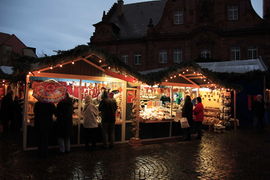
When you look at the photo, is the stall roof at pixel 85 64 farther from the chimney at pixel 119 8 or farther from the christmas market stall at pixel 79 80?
the chimney at pixel 119 8

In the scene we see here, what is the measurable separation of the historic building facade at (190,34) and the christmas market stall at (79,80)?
16.2 metres

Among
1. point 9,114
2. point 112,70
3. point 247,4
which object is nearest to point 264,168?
point 112,70

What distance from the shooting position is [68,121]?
700 centimetres

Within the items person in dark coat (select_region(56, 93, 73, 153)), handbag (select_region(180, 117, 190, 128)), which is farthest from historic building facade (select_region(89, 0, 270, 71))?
person in dark coat (select_region(56, 93, 73, 153))

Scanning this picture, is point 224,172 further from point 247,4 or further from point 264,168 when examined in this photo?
point 247,4

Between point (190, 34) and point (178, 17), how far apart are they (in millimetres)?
2654

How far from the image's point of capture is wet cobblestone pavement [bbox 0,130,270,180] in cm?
521

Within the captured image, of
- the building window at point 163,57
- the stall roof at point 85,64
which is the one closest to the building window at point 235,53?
the building window at point 163,57

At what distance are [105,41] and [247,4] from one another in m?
16.2

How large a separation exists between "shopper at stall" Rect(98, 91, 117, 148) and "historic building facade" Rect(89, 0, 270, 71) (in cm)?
1721

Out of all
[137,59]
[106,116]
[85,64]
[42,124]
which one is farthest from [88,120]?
[137,59]

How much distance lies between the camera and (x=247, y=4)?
24.6 metres

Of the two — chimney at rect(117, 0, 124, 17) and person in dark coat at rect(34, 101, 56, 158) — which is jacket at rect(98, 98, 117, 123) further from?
chimney at rect(117, 0, 124, 17)

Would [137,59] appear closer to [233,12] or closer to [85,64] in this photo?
[233,12]
